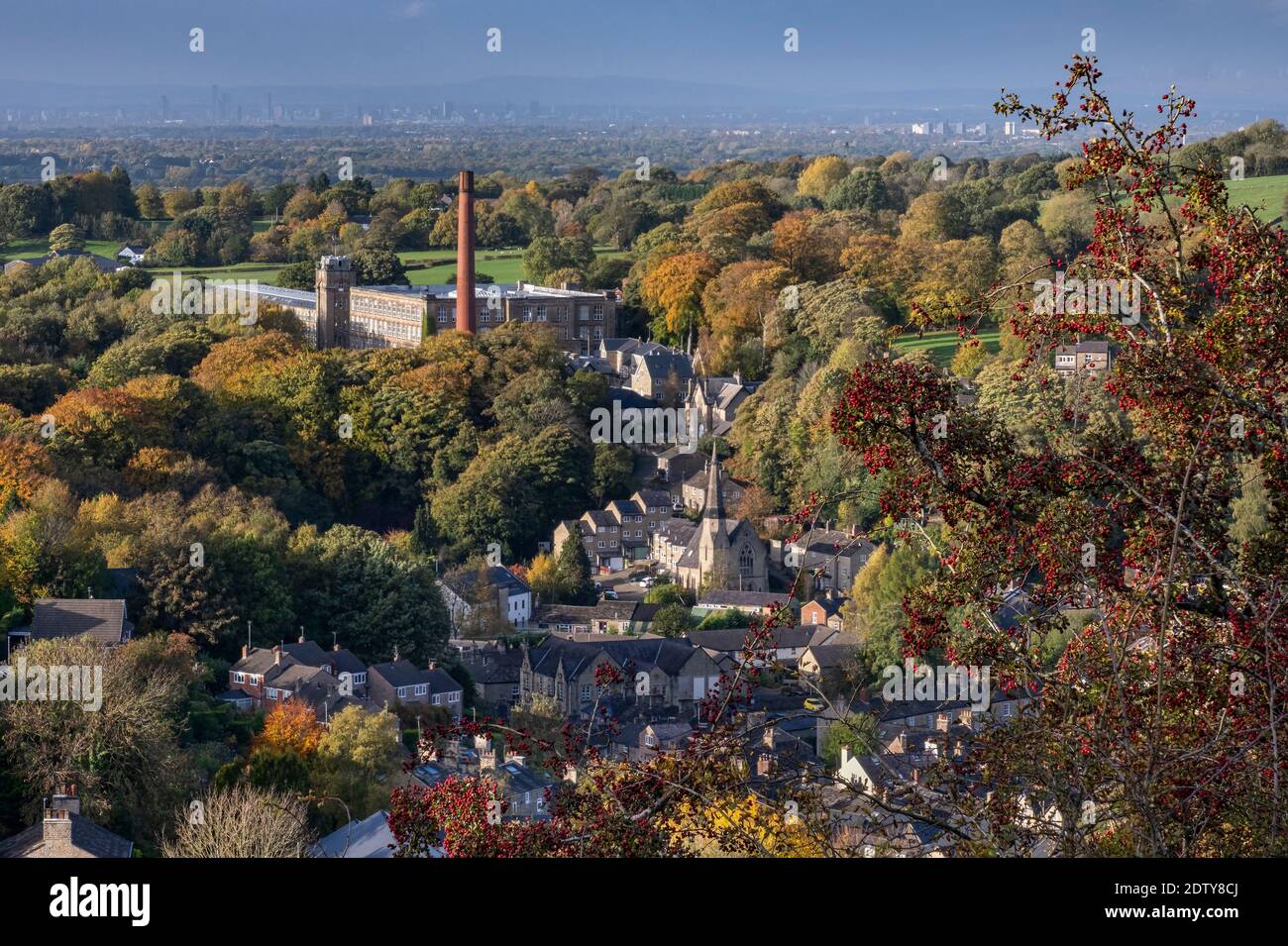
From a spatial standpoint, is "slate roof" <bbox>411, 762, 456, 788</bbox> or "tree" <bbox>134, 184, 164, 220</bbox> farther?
"tree" <bbox>134, 184, 164, 220</bbox>

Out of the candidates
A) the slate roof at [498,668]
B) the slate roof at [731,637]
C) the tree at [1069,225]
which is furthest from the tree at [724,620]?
the tree at [1069,225]

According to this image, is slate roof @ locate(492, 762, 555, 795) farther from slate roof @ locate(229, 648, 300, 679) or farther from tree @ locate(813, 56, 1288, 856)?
tree @ locate(813, 56, 1288, 856)

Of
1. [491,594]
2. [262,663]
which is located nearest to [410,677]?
[262,663]

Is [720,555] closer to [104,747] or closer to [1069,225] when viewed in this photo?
[104,747]

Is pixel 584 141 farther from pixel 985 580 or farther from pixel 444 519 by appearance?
pixel 985 580

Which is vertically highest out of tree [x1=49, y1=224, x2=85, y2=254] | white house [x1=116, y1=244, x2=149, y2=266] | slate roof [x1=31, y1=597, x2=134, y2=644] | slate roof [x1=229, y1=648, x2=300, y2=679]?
tree [x1=49, y1=224, x2=85, y2=254]

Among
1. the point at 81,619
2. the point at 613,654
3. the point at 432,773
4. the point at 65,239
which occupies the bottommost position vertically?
the point at 613,654

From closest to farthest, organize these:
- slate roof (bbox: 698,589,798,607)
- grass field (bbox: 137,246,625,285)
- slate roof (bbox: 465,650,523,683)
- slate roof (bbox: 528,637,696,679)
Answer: slate roof (bbox: 528,637,696,679)
slate roof (bbox: 465,650,523,683)
slate roof (bbox: 698,589,798,607)
grass field (bbox: 137,246,625,285)

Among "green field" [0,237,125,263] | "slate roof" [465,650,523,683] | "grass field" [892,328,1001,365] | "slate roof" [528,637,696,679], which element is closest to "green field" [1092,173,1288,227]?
"grass field" [892,328,1001,365]
